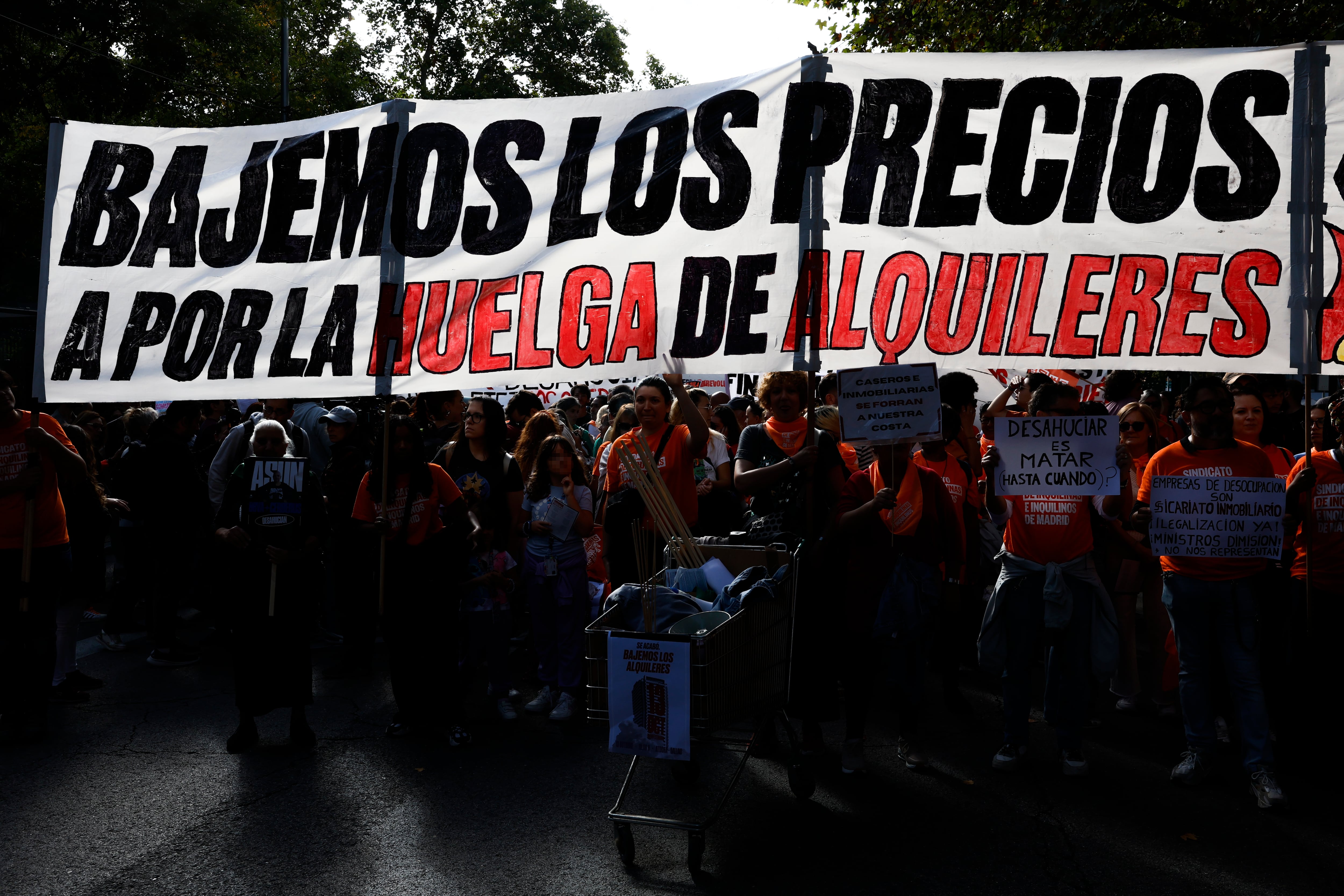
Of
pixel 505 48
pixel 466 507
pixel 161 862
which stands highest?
pixel 505 48

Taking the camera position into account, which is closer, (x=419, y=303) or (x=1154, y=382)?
(x=419, y=303)

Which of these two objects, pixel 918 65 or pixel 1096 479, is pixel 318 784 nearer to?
pixel 1096 479

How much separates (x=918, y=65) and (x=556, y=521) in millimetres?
3423

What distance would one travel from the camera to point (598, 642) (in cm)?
513

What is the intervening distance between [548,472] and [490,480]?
46 cm

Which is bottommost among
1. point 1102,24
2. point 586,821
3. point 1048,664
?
point 586,821

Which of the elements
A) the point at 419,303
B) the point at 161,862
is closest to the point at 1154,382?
the point at 419,303

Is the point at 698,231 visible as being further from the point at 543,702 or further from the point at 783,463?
the point at 543,702

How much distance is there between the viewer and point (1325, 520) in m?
5.79

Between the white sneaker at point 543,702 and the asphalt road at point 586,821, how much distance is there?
0.24 m

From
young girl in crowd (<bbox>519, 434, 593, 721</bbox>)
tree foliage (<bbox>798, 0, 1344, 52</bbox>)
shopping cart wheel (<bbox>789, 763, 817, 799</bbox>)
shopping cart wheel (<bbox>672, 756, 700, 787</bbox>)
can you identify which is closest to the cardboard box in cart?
shopping cart wheel (<bbox>789, 763, 817, 799</bbox>)

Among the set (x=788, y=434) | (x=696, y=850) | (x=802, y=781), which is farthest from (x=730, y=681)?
(x=788, y=434)

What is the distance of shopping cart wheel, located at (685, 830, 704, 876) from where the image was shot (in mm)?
4742

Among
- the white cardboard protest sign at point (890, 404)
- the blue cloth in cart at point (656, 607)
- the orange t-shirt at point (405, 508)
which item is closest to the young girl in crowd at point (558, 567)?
the orange t-shirt at point (405, 508)
